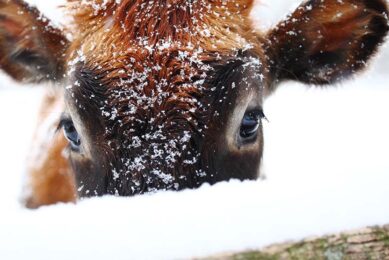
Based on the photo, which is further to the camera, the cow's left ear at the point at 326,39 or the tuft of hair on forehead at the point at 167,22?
the cow's left ear at the point at 326,39

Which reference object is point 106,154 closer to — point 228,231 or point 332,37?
point 228,231

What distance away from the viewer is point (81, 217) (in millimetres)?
1995

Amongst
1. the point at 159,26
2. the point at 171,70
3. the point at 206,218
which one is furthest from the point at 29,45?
the point at 206,218

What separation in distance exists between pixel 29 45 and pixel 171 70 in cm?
115

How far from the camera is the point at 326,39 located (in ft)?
10.9

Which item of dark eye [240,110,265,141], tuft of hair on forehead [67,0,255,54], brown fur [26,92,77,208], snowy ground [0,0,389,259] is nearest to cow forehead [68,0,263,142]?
tuft of hair on forehead [67,0,255,54]

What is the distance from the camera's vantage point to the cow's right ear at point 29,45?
124 inches

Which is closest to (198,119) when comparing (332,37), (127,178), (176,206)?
(127,178)

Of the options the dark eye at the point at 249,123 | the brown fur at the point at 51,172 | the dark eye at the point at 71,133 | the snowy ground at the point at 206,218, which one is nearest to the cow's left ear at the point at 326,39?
the dark eye at the point at 249,123

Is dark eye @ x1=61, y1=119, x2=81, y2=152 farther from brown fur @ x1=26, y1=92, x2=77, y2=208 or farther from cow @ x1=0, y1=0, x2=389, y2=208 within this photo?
brown fur @ x1=26, y1=92, x2=77, y2=208

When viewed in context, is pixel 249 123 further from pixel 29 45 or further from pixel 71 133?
pixel 29 45

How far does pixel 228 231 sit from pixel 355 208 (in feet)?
1.52

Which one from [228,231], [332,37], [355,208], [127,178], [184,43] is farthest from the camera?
[332,37]

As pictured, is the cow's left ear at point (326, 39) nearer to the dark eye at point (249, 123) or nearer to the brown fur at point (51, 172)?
the dark eye at point (249, 123)
